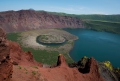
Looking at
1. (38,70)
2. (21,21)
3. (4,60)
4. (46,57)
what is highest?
(4,60)

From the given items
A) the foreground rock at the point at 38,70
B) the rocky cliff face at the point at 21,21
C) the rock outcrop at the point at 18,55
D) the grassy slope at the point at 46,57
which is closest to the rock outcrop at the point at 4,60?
the foreground rock at the point at 38,70

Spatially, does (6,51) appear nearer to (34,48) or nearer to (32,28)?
(34,48)

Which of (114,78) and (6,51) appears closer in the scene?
(6,51)

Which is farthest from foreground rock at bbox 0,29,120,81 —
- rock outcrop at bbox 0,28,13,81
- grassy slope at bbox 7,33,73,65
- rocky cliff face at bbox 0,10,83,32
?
rocky cliff face at bbox 0,10,83,32

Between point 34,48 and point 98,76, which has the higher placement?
point 98,76

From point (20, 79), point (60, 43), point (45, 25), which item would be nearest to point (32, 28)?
point (45, 25)

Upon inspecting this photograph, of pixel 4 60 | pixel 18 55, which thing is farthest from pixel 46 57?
pixel 4 60

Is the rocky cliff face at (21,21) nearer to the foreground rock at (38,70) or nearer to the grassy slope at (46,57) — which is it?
the grassy slope at (46,57)

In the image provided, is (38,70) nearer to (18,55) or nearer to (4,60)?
(18,55)

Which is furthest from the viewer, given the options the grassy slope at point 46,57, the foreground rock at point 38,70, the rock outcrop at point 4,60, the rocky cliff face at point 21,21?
the rocky cliff face at point 21,21

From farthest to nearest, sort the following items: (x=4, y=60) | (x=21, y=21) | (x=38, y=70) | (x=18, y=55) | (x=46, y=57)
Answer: (x=21, y=21) < (x=46, y=57) < (x=18, y=55) < (x=38, y=70) < (x=4, y=60)

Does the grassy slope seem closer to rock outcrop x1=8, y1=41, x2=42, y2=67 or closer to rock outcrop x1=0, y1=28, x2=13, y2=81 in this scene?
rock outcrop x1=8, y1=41, x2=42, y2=67
